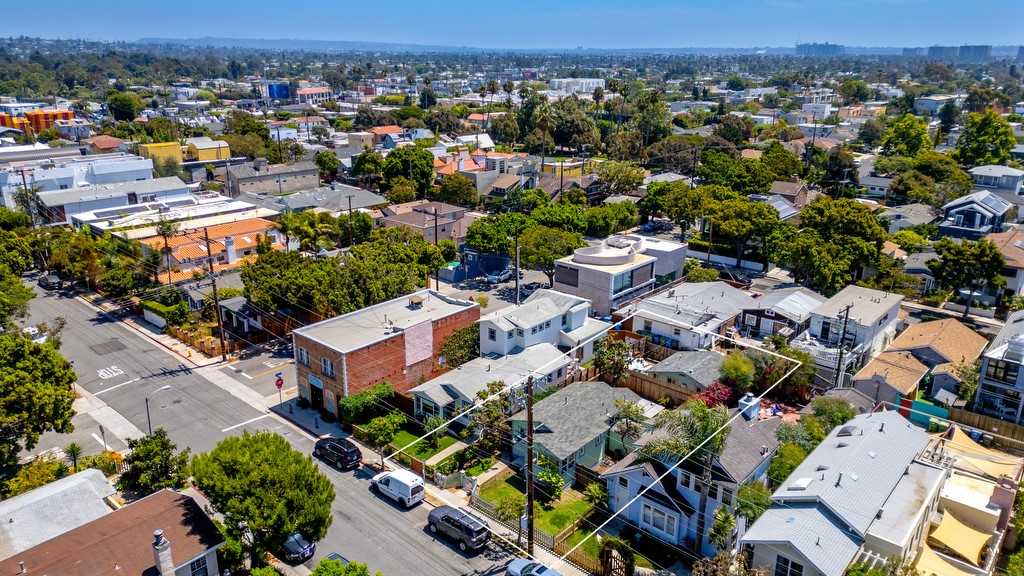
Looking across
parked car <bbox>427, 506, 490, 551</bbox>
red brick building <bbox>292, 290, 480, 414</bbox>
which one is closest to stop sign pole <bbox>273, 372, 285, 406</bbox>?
red brick building <bbox>292, 290, 480, 414</bbox>

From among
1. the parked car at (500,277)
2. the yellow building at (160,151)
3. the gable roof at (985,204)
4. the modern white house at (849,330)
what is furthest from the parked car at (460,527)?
the yellow building at (160,151)

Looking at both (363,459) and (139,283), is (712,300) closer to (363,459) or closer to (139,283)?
(363,459)

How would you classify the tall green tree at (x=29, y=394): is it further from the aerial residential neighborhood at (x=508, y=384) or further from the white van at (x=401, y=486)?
the white van at (x=401, y=486)

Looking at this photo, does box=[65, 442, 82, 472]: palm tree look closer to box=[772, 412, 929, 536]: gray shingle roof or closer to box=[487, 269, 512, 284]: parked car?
box=[772, 412, 929, 536]: gray shingle roof

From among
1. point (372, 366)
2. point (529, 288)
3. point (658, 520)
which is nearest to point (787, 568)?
point (658, 520)

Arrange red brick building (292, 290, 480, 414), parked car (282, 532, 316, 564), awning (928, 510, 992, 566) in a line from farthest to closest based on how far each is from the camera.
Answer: red brick building (292, 290, 480, 414), parked car (282, 532, 316, 564), awning (928, 510, 992, 566)

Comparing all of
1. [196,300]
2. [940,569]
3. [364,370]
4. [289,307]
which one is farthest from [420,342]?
[940,569]
